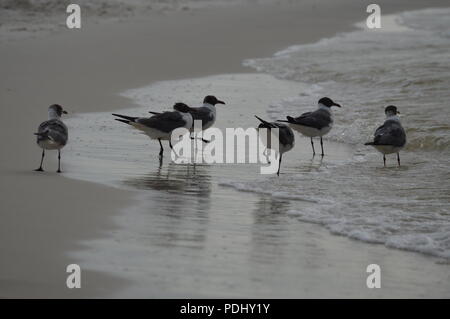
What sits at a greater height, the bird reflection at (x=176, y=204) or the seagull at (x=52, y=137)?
the seagull at (x=52, y=137)

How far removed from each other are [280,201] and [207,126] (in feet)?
11.8

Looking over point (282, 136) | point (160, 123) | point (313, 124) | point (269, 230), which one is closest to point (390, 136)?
point (313, 124)

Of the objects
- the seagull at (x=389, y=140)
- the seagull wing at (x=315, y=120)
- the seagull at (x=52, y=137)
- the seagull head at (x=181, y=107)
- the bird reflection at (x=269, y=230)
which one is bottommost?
the bird reflection at (x=269, y=230)

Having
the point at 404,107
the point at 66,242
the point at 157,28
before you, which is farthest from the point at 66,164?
the point at 157,28

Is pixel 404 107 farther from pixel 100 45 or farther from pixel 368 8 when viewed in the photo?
pixel 368 8

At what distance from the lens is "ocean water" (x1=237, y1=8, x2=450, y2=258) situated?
7.91 meters

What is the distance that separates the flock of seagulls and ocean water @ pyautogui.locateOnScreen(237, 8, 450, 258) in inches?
13.7

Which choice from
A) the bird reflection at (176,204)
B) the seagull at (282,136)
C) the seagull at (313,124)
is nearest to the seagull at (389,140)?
the seagull at (313,124)

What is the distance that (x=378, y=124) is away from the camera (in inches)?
527

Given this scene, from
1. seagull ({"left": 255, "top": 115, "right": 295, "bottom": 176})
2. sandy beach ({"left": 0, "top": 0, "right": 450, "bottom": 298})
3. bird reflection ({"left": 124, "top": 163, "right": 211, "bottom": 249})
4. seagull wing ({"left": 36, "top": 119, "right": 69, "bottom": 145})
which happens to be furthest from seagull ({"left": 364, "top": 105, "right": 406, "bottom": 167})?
seagull wing ({"left": 36, "top": 119, "right": 69, "bottom": 145})

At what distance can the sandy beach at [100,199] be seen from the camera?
Result: 20.1ft

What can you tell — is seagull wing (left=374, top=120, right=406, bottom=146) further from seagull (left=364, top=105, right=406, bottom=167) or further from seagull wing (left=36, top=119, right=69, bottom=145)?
seagull wing (left=36, top=119, right=69, bottom=145)

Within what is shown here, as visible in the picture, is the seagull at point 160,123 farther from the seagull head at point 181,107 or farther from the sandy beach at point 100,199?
the sandy beach at point 100,199
